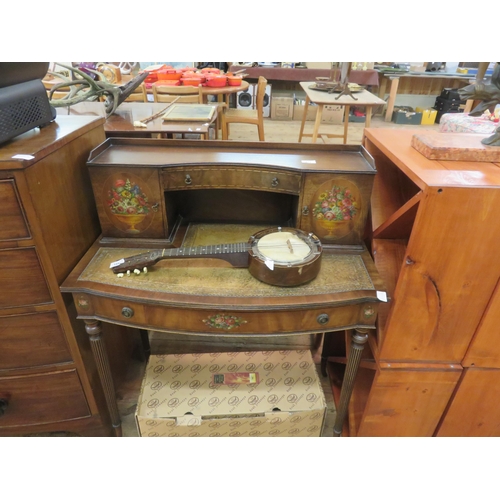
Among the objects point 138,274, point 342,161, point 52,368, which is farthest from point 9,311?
point 342,161

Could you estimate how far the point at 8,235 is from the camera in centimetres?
95

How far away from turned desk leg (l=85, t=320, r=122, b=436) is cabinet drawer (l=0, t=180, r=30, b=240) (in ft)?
1.04

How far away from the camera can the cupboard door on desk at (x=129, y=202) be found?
1.10 metres

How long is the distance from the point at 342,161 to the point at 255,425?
98 centimetres

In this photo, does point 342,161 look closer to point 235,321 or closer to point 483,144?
point 483,144

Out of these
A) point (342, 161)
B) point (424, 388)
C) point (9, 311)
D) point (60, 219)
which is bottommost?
point (424, 388)

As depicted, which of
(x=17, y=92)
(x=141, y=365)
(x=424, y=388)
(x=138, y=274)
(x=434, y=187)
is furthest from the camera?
(x=141, y=365)

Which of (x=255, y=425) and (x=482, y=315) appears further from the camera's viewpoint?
(x=255, y=425)

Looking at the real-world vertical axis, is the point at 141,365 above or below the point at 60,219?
below

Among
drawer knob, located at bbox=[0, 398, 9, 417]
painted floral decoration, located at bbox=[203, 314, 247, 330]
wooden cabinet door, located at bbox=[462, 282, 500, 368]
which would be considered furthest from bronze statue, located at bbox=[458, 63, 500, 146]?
drawer knob, located at bbox=[0, 398, 9, 417]

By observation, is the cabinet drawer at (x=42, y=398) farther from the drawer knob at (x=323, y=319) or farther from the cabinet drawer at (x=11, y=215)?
the drawer knob at (x=323, y=319)

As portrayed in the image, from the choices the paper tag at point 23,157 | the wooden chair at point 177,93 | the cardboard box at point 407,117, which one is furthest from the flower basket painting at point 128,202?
the cardboard box at point 407,117

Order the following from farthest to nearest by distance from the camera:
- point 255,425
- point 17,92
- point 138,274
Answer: point 255,425, point 138,274, point 17,92

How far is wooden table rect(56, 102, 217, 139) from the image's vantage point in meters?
1.94
